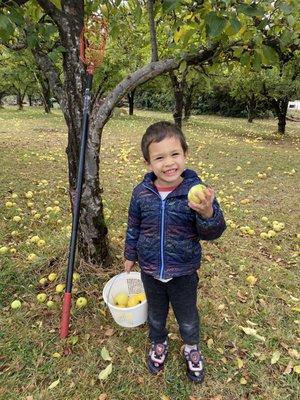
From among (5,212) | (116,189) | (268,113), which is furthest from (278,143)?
(268,113)

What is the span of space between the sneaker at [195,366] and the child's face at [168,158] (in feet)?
4.66

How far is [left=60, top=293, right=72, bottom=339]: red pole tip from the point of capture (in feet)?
9.75

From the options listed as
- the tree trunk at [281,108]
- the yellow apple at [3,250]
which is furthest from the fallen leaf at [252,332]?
the tree trunk at [281,108]

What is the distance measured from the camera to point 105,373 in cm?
290

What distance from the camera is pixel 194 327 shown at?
2885mm

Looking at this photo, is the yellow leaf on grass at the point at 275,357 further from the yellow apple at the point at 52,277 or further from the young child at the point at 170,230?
the yellow apple at the point at 52,277

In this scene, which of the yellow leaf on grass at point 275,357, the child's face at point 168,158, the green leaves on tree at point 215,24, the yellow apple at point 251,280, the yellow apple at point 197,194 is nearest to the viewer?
the yellow apple at point 197,194

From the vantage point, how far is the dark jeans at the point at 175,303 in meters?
2.71

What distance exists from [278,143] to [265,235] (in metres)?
10.8

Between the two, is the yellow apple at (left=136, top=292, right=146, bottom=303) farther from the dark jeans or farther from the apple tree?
the apple tree

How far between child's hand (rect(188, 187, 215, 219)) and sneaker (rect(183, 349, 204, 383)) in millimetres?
1289

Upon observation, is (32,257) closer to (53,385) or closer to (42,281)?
(42,281)

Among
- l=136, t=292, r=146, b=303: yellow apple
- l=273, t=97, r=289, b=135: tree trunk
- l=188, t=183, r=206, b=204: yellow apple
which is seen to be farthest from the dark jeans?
l=273, t=97, r=289, b=135: tree trunk

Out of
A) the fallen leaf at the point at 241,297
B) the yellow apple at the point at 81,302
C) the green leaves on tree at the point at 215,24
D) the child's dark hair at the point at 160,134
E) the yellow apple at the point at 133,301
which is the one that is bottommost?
the fallen leaf at the point at 241,297
